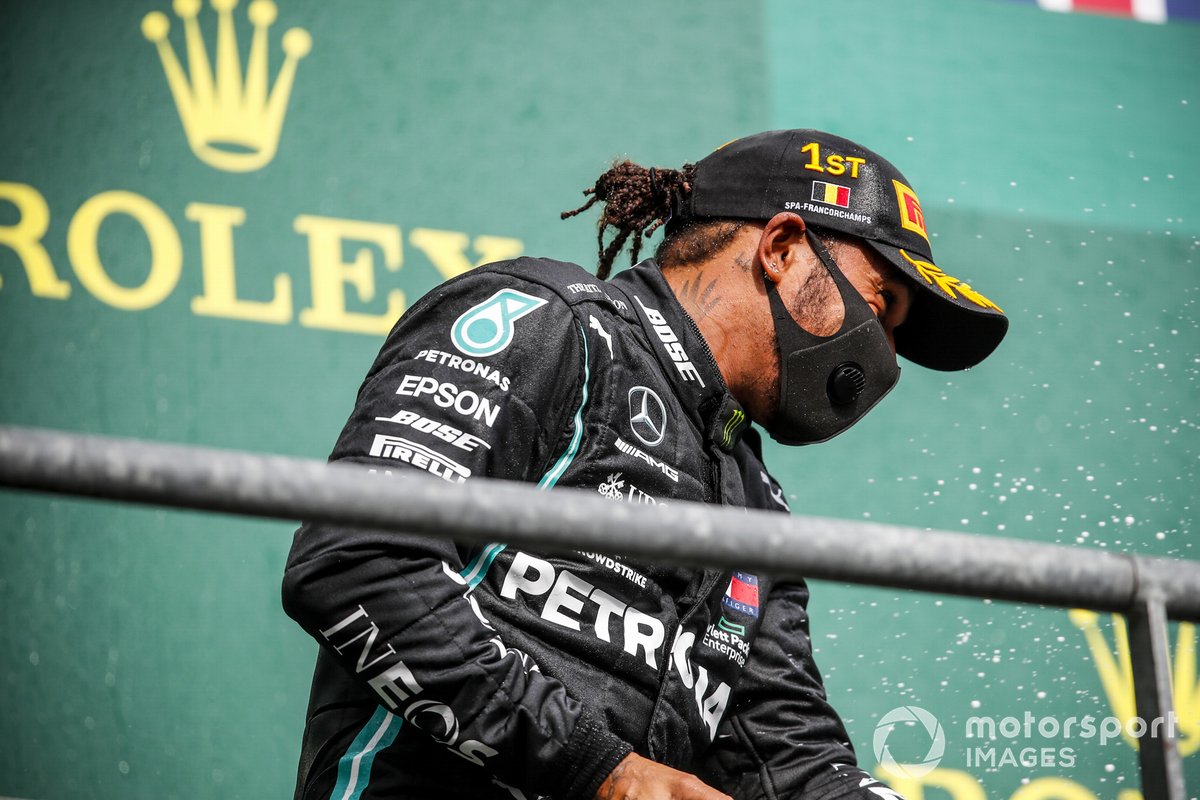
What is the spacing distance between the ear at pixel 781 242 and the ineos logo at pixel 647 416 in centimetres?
29

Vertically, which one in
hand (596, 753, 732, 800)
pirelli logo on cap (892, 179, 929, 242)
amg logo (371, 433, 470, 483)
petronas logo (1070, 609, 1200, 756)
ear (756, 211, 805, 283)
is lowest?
hand (596, 753, 732, 800)

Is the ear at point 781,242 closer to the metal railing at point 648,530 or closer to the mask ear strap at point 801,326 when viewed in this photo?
the mask ear strap at point 801,326

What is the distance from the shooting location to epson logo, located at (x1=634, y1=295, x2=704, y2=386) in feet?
4.88

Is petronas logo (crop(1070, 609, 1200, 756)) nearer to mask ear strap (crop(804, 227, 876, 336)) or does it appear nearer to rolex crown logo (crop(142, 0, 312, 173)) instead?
mask ear strap (crop(804, 227, 876, 336))

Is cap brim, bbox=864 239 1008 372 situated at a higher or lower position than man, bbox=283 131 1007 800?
higher

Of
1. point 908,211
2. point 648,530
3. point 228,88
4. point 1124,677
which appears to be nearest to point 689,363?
point 908,211

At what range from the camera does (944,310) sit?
1720mm

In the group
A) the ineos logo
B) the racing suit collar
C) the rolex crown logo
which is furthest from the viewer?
the rolex crown logo

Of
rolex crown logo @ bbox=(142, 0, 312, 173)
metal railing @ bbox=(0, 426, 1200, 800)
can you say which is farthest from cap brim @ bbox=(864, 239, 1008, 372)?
rolex crown logo @ bbox=(142, 0, 312, 173)

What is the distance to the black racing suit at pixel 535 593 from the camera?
1.16 meters

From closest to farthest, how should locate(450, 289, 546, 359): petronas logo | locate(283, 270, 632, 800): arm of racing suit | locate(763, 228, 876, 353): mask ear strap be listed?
locate(283, 270, 632, 800): arm of racing suit < locate(450, 289, 546, 359): petronas logo < locate(763, 228, 876, 353): mask ear strap

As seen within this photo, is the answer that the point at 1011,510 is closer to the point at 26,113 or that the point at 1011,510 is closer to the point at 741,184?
the point at 741,184

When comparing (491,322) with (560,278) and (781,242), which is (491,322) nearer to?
(560,278)

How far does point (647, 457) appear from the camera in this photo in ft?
4.49
